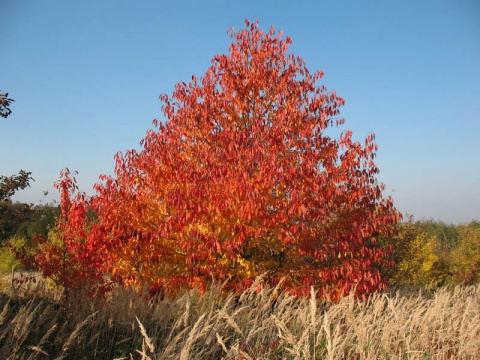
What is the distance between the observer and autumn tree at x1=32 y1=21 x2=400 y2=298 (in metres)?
7.10

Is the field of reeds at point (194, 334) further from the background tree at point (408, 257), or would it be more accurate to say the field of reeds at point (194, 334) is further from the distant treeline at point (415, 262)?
the background tree at point (408, 257)

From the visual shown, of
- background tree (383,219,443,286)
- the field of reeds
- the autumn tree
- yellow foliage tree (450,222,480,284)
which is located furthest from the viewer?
yellow foliage tree (450,222,480,284)

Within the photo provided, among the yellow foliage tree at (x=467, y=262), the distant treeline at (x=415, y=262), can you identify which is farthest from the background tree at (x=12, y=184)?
the yellow foliage tree at (x=467, y=262)

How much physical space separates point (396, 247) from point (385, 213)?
40.9 ft

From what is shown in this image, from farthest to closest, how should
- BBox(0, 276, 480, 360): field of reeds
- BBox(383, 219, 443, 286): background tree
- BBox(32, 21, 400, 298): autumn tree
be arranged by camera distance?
BBox(383, 219, 443, 286): background tree
BBox(32, 21, 400, 298): autumn tree
BBox(0, 276, 480, 360): field of reeds

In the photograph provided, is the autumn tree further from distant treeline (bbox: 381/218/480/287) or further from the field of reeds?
distant treeline (bbox: 381/218/480/287)

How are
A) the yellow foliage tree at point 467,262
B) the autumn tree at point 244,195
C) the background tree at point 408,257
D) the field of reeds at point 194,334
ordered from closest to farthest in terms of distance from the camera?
the field of reeds at point 194,334, the autumn tree at point 244,195, the background tree at point 408,257, the yellow foliage tree at point 467,262

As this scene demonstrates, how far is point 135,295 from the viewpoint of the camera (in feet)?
21.7

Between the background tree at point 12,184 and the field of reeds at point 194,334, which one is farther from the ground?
the background tree at point 12,184

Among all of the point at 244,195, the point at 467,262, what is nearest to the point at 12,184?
the point at 244,195

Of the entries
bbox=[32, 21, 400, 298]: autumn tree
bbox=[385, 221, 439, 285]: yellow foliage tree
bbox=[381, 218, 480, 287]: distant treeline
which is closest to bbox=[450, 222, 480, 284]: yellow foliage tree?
bbox=[381, 218, 480, 287]: distant treeline

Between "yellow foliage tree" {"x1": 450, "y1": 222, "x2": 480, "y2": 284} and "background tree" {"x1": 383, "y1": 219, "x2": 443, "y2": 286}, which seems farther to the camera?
"yellow foliage tree" {"x1": 450, "y1": 222, "x2": 480, "y2": 284}

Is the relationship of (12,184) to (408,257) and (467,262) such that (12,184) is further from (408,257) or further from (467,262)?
(467,262)

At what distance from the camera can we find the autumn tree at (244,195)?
23.3ft
